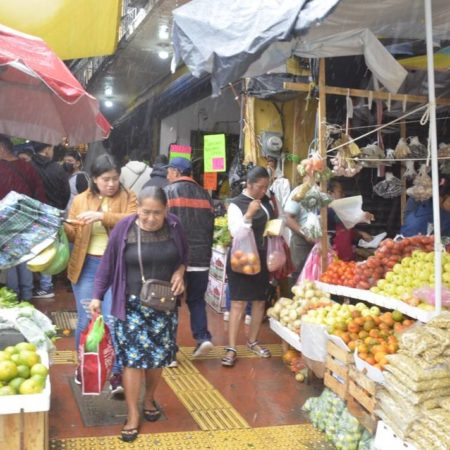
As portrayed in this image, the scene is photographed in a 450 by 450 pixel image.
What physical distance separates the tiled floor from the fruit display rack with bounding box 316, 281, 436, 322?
93 cm

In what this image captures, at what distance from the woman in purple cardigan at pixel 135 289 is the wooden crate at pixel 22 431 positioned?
48.3 inches

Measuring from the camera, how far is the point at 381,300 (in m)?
4.94

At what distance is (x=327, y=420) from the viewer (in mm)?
4387

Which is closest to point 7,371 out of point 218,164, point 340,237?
point 340,237

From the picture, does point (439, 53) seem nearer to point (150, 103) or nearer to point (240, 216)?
point (240, 216)

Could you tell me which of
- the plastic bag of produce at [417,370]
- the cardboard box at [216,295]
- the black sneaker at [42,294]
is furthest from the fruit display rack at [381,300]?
the black sneaker at [42,294]

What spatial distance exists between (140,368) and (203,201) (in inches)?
93.2

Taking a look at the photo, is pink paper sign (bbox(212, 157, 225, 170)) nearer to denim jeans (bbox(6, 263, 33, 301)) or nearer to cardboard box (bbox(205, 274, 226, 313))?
cardboard box (bbox(205, 274, 226, 313))

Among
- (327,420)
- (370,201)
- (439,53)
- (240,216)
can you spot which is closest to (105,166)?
(240,216)

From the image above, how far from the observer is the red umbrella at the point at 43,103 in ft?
15.0

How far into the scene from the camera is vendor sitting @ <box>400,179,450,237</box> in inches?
281

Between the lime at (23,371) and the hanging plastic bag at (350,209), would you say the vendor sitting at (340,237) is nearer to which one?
the hanging plastic bag at (350,209)

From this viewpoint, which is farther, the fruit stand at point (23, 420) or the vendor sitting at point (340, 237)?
the vendor sitting at point (340, 237)

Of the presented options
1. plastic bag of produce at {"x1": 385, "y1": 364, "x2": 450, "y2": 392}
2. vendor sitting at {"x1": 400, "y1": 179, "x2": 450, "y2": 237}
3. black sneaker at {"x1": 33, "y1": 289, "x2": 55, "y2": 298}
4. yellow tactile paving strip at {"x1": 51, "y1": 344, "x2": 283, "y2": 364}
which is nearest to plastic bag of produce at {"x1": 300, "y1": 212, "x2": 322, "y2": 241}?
yellow tactile paving strip at {"x1": 51, "y1": 344, "x2": 283, "y2": 364}
